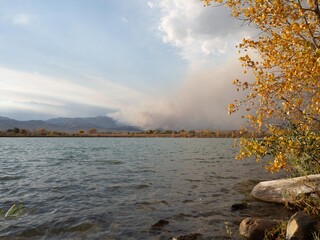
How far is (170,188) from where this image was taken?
2133 cm

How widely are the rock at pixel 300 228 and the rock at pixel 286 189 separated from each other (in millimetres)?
3169

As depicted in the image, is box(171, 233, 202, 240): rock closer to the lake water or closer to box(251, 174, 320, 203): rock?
the lake water

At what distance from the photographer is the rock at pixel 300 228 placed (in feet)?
32.2

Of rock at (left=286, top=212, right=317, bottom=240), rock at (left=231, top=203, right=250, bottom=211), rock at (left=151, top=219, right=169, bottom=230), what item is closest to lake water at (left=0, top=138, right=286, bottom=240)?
rock at (left=151, top=219, right=169, bottom=230)

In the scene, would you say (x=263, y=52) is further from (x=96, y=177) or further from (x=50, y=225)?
(x=96, y=177)

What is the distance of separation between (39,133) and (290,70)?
193m

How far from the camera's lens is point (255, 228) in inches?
433

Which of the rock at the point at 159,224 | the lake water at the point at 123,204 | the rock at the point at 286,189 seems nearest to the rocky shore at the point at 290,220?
the rock at the point at 286,189

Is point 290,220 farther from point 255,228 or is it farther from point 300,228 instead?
point 255,228

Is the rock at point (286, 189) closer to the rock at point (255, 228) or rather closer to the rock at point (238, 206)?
the rock at point (238, 206)

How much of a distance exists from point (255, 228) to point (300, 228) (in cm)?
165

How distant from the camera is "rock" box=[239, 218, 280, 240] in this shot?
426 inches

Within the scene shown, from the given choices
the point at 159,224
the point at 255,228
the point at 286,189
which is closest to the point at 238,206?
the point at 286,189

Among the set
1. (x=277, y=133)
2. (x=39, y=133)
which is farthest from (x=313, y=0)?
(x=39, y=133)
